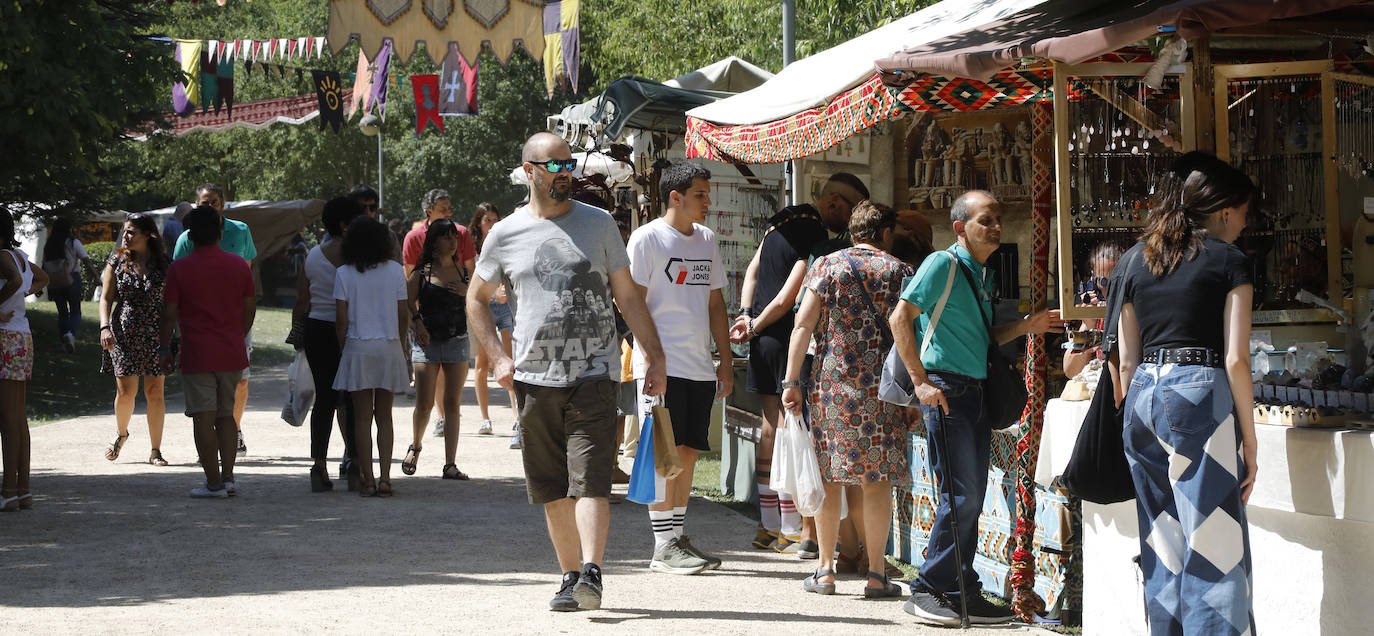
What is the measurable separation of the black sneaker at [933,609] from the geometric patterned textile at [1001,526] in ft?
1.55

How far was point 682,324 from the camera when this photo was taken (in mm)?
7281

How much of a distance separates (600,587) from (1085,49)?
9.54 feet

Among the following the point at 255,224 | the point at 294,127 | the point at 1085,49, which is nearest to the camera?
the point at 1085,49

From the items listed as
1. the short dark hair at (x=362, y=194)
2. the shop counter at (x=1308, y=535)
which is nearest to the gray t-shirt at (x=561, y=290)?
the shop counter at (x=1308, y=535)

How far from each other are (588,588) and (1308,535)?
2.80 metres

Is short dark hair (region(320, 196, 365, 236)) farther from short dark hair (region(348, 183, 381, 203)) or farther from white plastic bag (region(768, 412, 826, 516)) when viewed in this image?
white plastic bag (region(768, 412, 826, 516))

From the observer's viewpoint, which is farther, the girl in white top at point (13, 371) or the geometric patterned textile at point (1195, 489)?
the girl in white top at point (13, 371)

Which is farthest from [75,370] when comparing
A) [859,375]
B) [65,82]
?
[859,375]

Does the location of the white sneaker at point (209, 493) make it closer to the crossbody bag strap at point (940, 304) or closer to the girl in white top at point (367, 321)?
the girl in white top at point (367, 321)

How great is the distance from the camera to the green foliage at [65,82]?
820 cm

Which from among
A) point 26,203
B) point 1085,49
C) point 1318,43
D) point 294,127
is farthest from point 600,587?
point 294,127


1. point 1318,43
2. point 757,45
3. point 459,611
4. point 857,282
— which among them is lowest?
point 459,611

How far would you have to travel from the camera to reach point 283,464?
11398 millimetres

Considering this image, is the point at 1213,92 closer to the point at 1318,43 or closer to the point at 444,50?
the point at 1318,43
